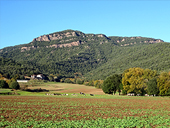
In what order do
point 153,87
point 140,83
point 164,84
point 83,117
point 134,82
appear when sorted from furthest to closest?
point 140,83 → point 134,82 → point 153,87 → point 164,84 → point 83,117

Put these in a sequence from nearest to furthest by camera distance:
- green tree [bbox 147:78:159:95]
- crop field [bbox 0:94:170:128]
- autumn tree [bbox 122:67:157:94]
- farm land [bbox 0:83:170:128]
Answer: crop field [bbox 0:94:170:128]
farm land [bbox 0:83:170:128]
green tree [bbox 147:78:159:95]
autumn tree [bbox 122:67:157:94]

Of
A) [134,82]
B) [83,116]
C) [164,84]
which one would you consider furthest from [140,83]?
[83,116]

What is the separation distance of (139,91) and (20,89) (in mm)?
61511

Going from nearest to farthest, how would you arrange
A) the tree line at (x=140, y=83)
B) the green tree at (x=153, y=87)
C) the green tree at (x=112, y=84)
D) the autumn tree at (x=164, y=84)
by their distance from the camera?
the autumn tree at (x=164, y=84), the tree line at (x=140, y=83), the green tree at (x=153, y=87), the green tree at (x=112, y=84)

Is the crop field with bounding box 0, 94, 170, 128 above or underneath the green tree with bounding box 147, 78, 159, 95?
underneath

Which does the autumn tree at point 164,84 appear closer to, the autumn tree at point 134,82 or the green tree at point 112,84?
the autumn tree at point 134,82

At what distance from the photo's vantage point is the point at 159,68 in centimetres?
15000

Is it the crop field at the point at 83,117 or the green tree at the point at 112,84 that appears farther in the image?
the green tree at the point at 112,84

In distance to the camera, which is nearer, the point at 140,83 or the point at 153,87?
the point at 153,87

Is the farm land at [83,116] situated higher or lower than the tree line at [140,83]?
lower

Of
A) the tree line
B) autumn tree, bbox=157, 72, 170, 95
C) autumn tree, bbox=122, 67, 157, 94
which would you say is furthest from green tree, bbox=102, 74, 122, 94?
autumn tree, bbox=157, 72, 170, 95

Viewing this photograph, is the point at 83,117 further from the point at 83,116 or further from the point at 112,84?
the point at 112,84

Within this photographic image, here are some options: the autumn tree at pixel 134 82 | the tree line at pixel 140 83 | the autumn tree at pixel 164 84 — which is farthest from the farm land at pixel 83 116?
the autumn tree at pixel 134 82

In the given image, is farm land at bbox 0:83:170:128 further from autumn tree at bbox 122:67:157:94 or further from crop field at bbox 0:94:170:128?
autumn tree at bbox 122:67:157:94
